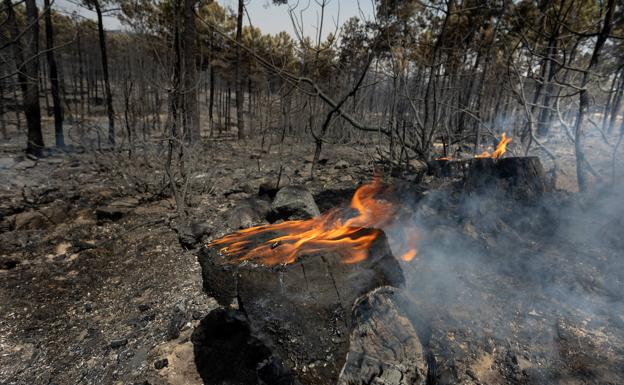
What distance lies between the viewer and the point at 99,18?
1090cm

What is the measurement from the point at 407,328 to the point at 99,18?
13698mm

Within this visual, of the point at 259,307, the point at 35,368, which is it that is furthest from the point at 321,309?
the point at 35,368

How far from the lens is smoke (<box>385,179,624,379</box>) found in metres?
2.52

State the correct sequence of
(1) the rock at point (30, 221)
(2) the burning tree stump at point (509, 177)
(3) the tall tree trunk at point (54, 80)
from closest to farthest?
(2) the burning tree stump at point (509, 177)
(1) the rock at point (30, 221)
(3) the tall tree trunk at point (54, 80)

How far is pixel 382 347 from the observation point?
204 cm

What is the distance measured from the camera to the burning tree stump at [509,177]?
4094 millimetres

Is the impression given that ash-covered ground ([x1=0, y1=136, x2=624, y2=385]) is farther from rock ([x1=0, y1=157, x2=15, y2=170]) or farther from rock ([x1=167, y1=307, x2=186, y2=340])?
rock ([x1=0, y1=157, x2=15, y2=170])

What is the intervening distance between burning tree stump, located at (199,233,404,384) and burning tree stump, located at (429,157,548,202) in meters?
2.51

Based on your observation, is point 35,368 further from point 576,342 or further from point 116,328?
point 576,342

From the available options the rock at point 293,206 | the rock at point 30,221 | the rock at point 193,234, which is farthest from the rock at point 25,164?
the rock at point 293,206

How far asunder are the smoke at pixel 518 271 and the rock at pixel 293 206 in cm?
155

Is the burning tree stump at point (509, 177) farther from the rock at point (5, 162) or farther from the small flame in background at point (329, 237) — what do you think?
the rock at point (5, 162)

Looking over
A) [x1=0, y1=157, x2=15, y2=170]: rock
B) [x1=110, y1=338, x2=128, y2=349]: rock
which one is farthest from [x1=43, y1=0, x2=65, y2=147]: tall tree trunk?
[x1=110, y1=338, x2=128, y2=349]: rock

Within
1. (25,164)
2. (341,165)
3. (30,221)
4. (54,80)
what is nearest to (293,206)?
(30,221)
